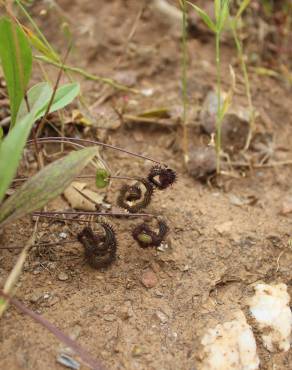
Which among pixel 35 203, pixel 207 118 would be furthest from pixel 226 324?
pixel 207 118

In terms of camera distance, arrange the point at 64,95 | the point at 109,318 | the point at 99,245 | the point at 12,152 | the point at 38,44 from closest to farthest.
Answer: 1. the point at 12,152
2. the point at 109,318
3. the point at 99,245
4. the point at 64,95
5. the point at 38,44

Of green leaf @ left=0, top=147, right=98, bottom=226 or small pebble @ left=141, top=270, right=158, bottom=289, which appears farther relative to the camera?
small pebble @ left=141, top=270, right=158, bottom=289

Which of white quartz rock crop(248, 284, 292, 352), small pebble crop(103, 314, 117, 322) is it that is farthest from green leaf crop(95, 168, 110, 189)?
white quartz rock crop(248, 284, 292, 352)

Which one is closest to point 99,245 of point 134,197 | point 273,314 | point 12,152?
point 134,197

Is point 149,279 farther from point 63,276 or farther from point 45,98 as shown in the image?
point 45,98

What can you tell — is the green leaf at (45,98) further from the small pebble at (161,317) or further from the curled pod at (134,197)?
the small pebble at (161,317)

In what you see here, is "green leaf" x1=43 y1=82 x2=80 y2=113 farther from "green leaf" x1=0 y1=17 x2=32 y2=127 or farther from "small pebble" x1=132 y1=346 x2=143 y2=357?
"small pebble" x1=132 y1=346 x2=143 y2=357

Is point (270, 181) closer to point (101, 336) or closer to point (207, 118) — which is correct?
point (207, 118)
